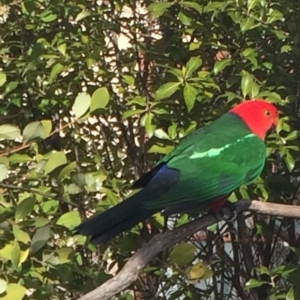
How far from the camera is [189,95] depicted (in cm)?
190

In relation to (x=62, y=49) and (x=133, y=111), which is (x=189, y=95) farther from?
(x=62, y=49)

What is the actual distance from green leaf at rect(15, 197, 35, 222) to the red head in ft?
2.42

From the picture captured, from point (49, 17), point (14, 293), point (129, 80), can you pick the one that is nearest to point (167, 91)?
point (129, 80)

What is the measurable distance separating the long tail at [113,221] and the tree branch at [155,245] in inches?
2.6

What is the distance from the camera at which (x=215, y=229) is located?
8.17 feet

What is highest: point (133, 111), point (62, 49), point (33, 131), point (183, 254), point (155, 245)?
point (62, 49)

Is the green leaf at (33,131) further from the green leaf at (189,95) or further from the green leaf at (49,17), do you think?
the green leaf at (49,17)

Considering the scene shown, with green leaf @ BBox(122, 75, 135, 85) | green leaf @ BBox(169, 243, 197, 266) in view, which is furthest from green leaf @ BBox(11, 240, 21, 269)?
green leaf @ BBox(122, 75, 135, 85)

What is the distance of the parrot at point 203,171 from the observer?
1.59 metres

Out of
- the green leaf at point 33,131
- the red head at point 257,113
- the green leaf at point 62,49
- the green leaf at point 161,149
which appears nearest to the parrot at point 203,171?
the red head at point 257,113

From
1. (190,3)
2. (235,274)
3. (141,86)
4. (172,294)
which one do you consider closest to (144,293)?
(172,294)

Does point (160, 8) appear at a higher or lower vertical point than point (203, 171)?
higher

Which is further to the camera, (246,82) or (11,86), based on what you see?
(11,86)

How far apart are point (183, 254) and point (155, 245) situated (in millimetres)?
211
